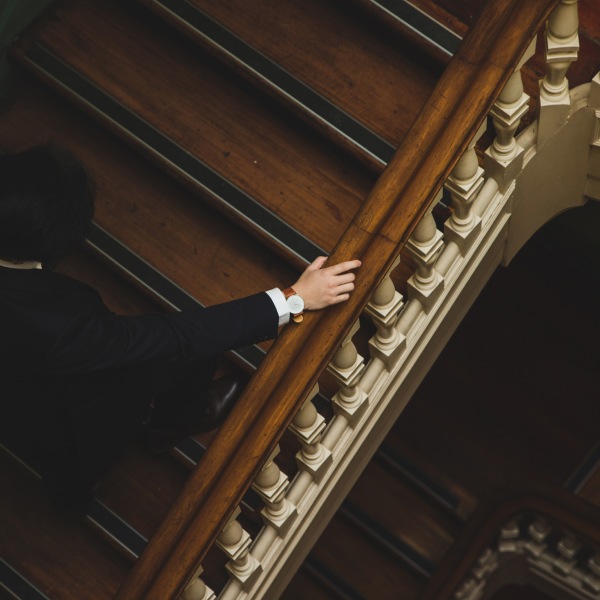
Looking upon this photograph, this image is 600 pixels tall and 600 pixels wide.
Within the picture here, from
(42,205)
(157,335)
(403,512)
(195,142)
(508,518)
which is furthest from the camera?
(403,512)

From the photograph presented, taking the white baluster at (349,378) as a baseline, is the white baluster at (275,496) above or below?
below

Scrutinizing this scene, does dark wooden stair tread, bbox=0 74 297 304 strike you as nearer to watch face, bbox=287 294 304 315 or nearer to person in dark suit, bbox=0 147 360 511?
person in dark suit, bbox=0 147 360 511

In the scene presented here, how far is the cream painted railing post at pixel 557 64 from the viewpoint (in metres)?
2.70

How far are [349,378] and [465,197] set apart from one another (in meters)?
0.67

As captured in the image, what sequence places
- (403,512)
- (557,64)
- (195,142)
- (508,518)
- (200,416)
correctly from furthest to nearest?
(403,512) < (508,518) < (195,142) < (200,416) < (557,64)

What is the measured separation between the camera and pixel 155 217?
137 inches

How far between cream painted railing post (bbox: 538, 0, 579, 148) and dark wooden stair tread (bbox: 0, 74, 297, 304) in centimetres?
101

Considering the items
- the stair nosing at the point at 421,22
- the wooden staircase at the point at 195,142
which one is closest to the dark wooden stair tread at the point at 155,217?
the wooden staircase at the point at 195,142

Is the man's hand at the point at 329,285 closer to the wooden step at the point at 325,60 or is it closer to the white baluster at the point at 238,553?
the white baluster at the point at 238,553

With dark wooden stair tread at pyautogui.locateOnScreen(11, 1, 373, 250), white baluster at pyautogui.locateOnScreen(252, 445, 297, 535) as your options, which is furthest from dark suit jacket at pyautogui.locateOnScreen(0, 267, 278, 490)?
dark wooden stair tread at pyautogui.locateOnScreen(11, 1, 373, 250)

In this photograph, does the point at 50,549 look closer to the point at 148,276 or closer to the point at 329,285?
the point at 148,276

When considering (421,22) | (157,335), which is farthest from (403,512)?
(157,335)

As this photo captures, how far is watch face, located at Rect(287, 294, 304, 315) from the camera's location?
2.53m

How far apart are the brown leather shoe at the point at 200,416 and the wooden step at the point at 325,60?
0.93 m
